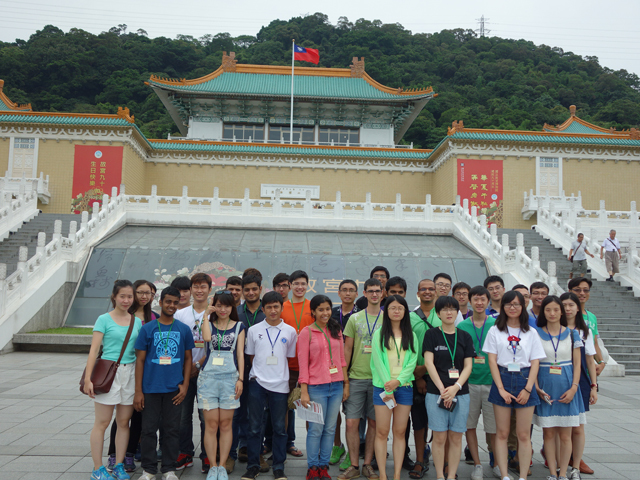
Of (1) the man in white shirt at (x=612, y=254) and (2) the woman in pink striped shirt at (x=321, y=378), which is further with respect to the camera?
(1) the man in white shirt at (x=612, y=254)

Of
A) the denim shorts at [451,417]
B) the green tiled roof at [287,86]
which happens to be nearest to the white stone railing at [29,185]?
the green tiled roof at [287,86]

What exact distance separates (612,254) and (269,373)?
35.2ft

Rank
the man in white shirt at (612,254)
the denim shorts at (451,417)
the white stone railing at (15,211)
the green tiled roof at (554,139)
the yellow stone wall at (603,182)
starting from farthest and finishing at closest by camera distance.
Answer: the yellow stone wall at (603,182), the green tiled roof at (554,139), the white stone railing at (15,211), the man in white shirt at (612,254), the denim shorts at (451,417)

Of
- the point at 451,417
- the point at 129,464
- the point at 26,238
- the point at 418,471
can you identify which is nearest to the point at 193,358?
the point at 129,464

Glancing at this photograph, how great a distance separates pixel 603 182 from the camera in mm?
20094

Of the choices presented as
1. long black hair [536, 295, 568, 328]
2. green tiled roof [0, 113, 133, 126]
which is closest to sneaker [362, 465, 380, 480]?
long black hair [536, 295, 568, 328]

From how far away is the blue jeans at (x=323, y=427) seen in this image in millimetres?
3883

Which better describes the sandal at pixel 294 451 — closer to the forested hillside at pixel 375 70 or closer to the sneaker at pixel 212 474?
the sneaker at pixel 212 474

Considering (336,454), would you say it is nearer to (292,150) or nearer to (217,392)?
(217,392)

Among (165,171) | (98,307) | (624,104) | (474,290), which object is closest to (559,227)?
(474,290)

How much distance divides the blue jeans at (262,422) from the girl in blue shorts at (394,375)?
2.57ft

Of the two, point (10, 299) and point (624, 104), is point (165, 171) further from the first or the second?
point (624, 104)

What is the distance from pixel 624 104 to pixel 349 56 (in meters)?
28.5

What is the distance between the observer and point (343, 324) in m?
4.56
